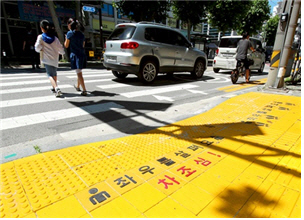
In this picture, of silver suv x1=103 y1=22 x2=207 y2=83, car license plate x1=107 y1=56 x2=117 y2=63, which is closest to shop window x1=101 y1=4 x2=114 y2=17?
silver suv x1=103 y1=22 x2=207 y2=83

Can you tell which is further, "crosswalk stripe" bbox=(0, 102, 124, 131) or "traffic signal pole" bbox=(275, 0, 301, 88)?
"traffic signal pole" bbox=(275, 0, 301, 88)

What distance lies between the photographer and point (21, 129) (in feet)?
11.0

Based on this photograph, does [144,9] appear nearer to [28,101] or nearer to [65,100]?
[65,100]

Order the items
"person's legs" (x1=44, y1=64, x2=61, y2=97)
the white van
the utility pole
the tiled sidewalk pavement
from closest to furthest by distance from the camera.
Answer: the tiled sidewalk pavement
"person's legs" (x1=44, y1=64, x2=61, y2=97)
the utility pole
the white van

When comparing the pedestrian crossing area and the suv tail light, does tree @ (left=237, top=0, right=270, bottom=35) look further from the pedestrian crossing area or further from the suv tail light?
the pedestrian crossing area

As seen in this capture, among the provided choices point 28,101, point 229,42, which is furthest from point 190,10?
point 28,101

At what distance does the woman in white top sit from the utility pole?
21.6 ft

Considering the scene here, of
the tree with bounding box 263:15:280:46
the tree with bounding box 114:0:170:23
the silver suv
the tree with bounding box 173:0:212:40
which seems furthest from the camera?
the tree with bounding box 263:15:280:46

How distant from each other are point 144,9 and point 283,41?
45.8 feet

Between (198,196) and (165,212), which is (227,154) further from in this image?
(165,212)

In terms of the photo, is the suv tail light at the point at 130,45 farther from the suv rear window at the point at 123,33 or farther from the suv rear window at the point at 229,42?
the suv rear window at the point at 229,42

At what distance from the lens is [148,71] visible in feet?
23.9

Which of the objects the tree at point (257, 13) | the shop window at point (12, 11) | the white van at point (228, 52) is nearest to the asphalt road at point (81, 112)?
the white van at point (228, 52)

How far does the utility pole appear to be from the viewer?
5789 millimetres
